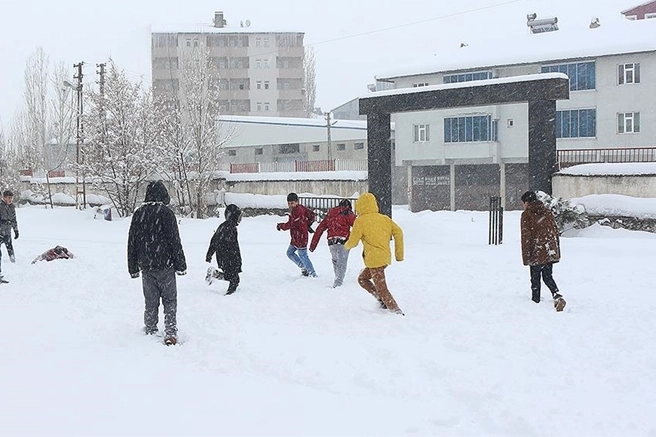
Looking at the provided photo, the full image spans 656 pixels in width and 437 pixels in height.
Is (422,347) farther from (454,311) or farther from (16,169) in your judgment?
(16,169)

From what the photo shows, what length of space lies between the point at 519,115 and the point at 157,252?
32848mm

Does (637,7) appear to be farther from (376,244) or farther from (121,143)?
(376,244)

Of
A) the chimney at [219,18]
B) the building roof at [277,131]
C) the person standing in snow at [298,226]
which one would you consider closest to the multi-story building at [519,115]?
the building roof at [277,131]

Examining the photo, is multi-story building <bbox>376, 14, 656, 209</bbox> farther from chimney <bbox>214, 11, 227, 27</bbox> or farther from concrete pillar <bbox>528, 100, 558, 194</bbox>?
chimney <bbox>214, 11, 227, 27</bbox>

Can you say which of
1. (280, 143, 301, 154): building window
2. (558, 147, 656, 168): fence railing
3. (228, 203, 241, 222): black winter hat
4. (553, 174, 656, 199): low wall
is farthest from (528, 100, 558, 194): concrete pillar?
(280, 143, 301, 154): building window

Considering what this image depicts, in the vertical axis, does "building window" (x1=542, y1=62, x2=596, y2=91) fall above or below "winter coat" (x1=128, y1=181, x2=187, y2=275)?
above

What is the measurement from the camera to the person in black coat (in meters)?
10.5

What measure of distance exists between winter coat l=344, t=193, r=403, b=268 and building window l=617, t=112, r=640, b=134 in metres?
30.7

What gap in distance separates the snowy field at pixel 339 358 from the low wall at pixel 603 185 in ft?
28.1

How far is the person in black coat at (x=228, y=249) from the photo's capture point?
415 inches

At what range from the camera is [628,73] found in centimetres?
3531

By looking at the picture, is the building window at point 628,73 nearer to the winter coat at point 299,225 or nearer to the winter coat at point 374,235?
the winter coat at point 299,225

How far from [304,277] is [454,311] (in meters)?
3.85

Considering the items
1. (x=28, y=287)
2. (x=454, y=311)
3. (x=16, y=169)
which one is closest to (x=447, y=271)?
(x=454, y=311)
